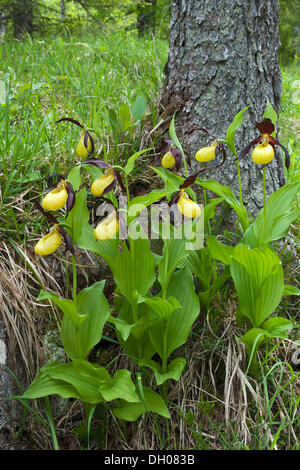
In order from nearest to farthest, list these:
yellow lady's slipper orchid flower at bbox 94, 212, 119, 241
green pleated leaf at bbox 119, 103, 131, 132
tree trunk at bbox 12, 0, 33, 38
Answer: yellow lady's slipper orchid flower at bbox 94, 212, 119, 241
green pleated leaf at bbox 119, 103, 131, 132
tree trunk at bbox 12, 0, 33, 38

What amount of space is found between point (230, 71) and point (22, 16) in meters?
4.02

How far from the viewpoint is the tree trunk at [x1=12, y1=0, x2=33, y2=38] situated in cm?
461

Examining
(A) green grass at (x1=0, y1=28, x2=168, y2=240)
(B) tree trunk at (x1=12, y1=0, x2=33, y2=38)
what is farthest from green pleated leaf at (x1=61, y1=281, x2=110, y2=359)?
(B) tree trunk at (x1=12, y1=0, x2=33, y2=38)

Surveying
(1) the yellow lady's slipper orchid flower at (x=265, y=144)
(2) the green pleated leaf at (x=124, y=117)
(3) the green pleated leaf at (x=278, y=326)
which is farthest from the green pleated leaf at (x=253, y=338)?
(2) the green pleated leaf at (x=124, y=117)

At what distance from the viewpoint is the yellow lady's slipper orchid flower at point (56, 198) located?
1.15 meters

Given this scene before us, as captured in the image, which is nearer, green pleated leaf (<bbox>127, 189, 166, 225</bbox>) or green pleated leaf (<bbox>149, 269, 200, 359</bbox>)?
green pleated leaf (<bbox>127, 189, 166, 225</bbox>)

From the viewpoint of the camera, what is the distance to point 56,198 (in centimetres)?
115

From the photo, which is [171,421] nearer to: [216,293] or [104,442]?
[104,442]

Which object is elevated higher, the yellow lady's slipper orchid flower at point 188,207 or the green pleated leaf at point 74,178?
the green pleated leaf at point 74,178

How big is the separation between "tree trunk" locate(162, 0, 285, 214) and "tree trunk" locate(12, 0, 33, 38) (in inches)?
138

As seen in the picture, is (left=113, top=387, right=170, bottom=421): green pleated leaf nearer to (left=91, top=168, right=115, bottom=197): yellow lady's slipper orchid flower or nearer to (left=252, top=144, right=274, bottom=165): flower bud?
(left=91, top=168, right=115, bottom=197): yellow lady's slipper orchid flower

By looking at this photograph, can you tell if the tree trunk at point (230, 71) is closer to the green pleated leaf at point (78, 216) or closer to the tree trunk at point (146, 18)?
the green pleated leaf at point (78, 216)

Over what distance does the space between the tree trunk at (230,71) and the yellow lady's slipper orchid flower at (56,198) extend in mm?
868

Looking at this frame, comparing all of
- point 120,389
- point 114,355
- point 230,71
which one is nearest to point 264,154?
point 230,71
